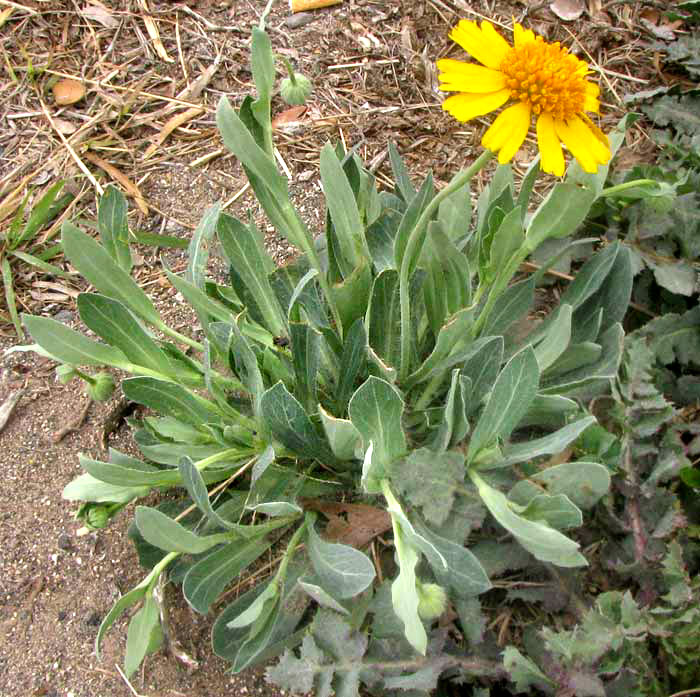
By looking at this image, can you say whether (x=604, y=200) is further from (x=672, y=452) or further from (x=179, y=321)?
(x=179, y=321)

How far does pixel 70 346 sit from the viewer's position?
1.70 meters

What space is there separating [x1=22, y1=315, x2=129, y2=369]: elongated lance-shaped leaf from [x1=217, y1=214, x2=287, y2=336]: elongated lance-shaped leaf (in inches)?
13.2

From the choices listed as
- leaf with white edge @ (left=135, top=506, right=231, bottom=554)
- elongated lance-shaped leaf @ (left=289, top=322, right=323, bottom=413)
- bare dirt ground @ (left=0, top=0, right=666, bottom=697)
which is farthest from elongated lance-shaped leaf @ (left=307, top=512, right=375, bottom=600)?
bare dirt ground @ (left=0, top=0, right=666, bottom=697)

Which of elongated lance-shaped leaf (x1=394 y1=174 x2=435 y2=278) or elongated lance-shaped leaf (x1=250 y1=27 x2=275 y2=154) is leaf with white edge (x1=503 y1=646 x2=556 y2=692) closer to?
elongated lance-shaped leaf (x1=394 y1=174 x2=435 y2=278)

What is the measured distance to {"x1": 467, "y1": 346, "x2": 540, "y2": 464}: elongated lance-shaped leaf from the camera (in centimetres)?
149

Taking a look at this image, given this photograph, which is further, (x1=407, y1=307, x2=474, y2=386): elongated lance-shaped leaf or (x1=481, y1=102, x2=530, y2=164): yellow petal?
(x1=407, y1=307, x2=474, y2=386): elongated lance-shaped leaf

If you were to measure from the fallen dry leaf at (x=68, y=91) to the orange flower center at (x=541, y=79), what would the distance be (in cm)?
188

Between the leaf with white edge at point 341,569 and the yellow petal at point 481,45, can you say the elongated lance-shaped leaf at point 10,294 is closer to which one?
the leaf with white edge at point 341,569

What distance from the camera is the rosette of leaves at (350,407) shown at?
4.97 ft

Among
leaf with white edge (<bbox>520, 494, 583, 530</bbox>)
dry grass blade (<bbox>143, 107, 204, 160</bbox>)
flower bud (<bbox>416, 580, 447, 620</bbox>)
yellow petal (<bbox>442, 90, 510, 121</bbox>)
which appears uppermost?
yellow petal (<bbox>442, 90, 510, 121</bbox>)

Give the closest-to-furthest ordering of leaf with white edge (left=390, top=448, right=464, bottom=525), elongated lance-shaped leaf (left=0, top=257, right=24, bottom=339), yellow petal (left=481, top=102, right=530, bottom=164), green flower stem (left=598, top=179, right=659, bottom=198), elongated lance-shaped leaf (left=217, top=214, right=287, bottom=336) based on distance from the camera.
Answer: yellow petal (left=481, top=102, right=530, bottom=164), leaf with white edge (left=390, top=448, right=464, bottom=525), green flower stem (left=598, top=179, right=659, bottom=198), elongated lance-shaped leaf (left=217, top=214, right=287, bottom=336), elongated lance-shaped leaf (left=0, top=257, right=24, bottom=339)

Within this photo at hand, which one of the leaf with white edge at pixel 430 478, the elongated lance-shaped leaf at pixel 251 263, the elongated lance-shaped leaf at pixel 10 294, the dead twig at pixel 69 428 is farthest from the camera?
the elongated lance-shaped leaf at pixel 10 294

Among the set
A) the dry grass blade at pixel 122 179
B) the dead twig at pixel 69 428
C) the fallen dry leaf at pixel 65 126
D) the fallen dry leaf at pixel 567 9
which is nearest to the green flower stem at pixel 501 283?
the dead twig at pixel 69 428

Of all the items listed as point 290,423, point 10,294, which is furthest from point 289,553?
point 10,294
